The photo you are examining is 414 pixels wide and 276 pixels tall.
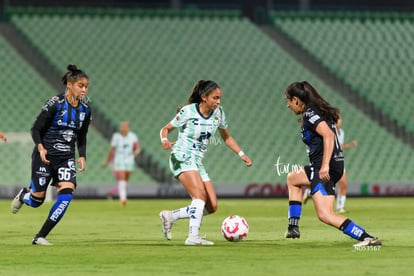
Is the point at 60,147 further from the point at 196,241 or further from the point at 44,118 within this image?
the point at 196,241

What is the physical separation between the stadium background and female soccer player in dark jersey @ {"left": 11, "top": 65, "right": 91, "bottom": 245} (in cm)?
1653

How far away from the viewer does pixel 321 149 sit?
41.2ft

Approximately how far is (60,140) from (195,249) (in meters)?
2.35

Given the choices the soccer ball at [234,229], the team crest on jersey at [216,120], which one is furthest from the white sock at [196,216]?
the team crest on jersey at [216,120]

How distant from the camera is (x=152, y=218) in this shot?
20062 millimetres

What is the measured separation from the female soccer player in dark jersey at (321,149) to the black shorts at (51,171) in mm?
2914

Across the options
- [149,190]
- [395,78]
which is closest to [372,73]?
[395,78]

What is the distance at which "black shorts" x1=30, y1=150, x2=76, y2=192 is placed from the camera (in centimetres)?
1312

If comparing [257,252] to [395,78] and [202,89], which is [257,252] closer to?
[202,89]

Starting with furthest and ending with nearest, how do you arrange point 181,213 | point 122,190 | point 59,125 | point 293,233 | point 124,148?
1. point 124,148
2. point 122,190
3. point 293,233
4. point 181,213
5. point 59,125

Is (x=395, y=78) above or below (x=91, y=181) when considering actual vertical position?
above

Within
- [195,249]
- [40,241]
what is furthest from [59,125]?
[195,249]

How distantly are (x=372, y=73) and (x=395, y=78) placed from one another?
843 millimetres

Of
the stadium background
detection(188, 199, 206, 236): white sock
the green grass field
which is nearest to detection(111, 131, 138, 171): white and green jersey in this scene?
the stadium background
